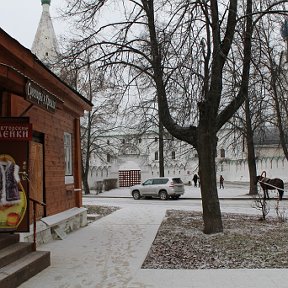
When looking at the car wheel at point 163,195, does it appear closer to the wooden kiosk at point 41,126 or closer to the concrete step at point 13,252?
the wooden kiosk at point 41,126

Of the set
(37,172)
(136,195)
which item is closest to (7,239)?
(37,172)

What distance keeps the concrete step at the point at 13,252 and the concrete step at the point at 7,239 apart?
7 centimetres

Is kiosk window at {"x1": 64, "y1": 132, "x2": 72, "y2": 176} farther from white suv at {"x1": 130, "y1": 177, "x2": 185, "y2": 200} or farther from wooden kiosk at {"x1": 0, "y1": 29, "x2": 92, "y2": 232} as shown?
white suv at {"x1": 130, "y1": 177, "x2": 185, "y2": 200}

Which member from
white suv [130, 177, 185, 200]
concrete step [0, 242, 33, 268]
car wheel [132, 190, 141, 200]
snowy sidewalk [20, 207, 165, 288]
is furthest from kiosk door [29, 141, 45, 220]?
car wheel [132, 190, 141, 200]

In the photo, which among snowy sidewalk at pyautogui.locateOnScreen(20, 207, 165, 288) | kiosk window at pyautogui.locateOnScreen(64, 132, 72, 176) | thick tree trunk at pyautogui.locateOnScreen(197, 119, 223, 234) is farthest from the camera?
kiosk window at pyautogui.locateOnScreen(64, 132, 72, 176)

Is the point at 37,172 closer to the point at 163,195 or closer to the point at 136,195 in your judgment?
the point at 163,195

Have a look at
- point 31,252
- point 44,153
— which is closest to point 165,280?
point 31,252

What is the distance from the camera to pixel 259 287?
23.9 ft

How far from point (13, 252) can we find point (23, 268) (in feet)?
1.62

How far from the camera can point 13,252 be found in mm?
8039

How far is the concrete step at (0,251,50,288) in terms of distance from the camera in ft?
22.9

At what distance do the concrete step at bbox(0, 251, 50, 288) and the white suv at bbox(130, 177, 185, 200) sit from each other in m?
25.6

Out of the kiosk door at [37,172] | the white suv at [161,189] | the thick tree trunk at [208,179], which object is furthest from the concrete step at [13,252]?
the white suv at [161,189]

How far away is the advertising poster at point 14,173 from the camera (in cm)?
837
